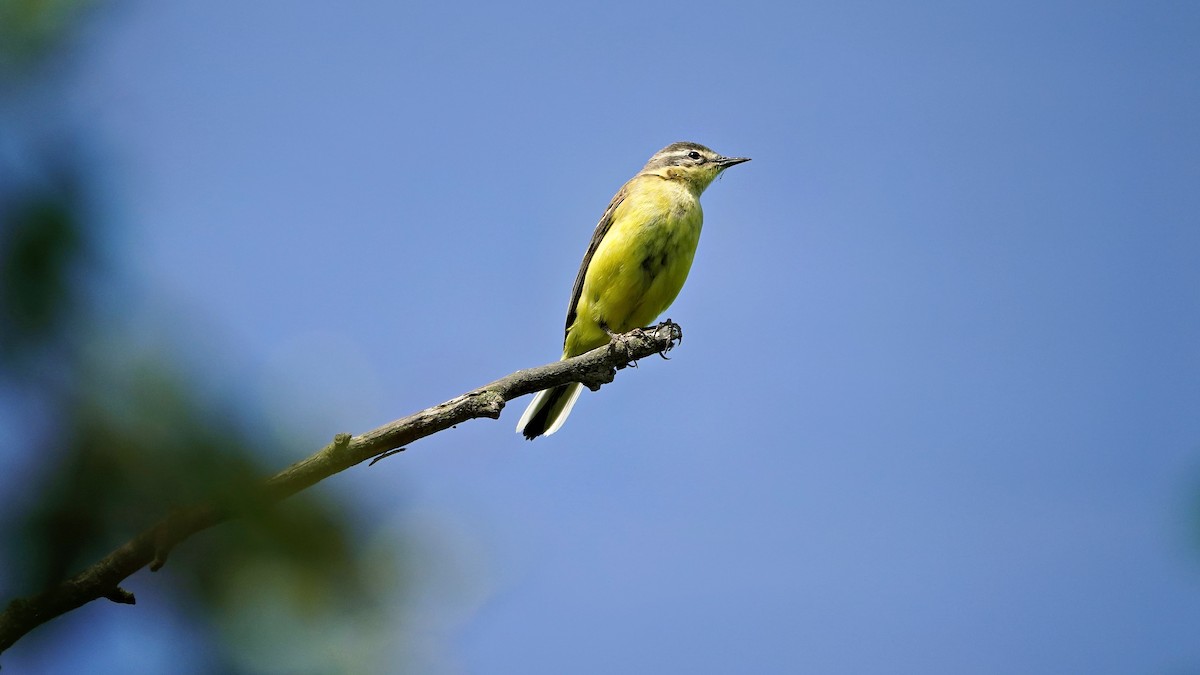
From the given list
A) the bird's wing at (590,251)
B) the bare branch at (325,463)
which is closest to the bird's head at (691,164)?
the bird's wing at (590,251)

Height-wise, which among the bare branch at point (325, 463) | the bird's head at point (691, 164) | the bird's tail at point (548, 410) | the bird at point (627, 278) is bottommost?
the bare branch at point (325, 463)

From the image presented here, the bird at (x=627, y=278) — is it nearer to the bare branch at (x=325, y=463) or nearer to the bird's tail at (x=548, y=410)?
the bird's tail at (x=548, y=410)

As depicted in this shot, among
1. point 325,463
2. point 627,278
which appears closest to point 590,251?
point 627,278

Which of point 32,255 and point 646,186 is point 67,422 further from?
point 646,186

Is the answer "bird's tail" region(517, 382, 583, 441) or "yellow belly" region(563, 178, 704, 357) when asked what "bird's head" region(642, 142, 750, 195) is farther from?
"bird's tail" region(517, 382, 583, 441)

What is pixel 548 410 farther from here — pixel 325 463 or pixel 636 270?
pixel 325 463

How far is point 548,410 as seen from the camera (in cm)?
974

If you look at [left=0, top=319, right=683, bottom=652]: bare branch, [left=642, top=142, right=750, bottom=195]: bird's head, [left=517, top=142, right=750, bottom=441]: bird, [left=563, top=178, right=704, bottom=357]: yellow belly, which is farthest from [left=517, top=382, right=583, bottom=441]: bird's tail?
[left=642, top=142, right=750, bottom=195]: bird's head

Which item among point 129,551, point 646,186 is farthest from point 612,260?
point 129,551

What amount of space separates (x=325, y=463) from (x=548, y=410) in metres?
6.68

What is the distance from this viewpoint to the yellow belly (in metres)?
9.52

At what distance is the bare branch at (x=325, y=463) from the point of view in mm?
1650

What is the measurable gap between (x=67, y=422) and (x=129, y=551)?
44cm

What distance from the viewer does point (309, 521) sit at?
5.25ft
